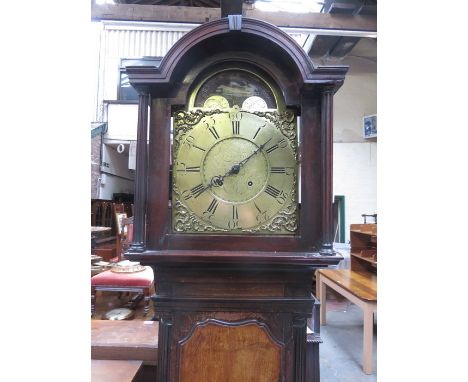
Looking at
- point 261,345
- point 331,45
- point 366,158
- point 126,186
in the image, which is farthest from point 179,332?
point 126,186

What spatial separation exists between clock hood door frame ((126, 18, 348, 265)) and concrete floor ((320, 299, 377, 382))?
156cm

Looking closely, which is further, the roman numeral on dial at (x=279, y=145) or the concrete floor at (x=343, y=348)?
the concrete floor at (x=343, y=348)

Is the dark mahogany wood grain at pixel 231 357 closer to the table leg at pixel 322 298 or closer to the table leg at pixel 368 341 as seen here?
the table leg at pixel 368 341

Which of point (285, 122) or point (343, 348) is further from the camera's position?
point (343, 348)

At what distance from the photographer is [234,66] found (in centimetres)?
90

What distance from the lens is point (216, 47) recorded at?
879 mm

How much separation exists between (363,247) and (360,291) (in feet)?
3.58

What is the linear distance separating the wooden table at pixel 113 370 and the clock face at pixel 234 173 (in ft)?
2.37

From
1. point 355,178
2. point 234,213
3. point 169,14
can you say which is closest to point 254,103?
point 234,213

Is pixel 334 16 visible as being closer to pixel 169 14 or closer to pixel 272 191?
pixel 169 14

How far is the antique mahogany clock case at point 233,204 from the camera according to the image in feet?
2.82

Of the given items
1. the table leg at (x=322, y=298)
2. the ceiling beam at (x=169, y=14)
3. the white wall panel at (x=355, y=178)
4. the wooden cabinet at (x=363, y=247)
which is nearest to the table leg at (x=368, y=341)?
the table leg at (x=322, y=298)

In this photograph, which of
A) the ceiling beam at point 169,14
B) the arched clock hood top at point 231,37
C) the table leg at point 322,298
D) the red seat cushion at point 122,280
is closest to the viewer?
the arched clock hood top at point 231,37

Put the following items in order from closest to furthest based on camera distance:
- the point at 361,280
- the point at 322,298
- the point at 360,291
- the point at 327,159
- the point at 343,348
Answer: the point at 327,159, the point at 360,291, the point at 343,348, the point at 361,280, the point at 322,298
